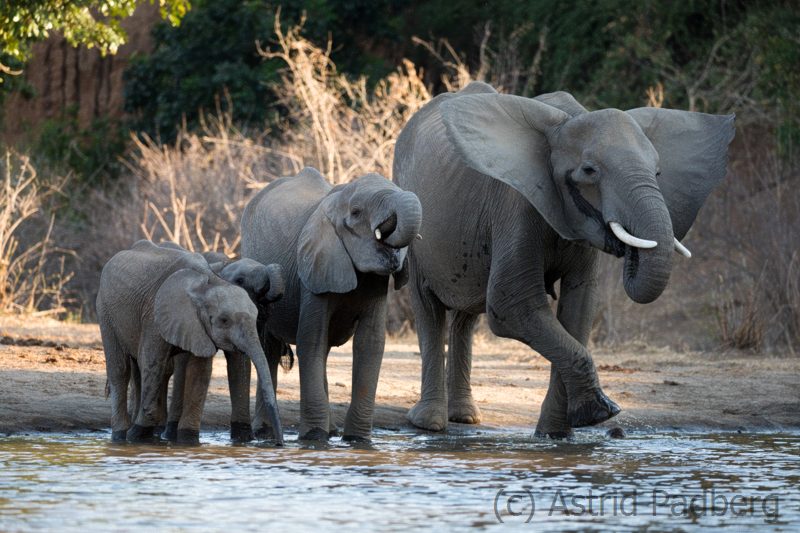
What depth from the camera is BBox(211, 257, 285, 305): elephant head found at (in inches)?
333

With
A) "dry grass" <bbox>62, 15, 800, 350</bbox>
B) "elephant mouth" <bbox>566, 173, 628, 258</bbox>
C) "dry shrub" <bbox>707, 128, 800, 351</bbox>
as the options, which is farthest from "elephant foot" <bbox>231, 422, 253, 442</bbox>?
"dry shrub" <bbox>707, 128, 800, 351</bbox>

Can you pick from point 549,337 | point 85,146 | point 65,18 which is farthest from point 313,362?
point 85,146

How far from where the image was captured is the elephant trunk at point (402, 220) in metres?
7.98

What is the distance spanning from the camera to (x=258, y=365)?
798 cm

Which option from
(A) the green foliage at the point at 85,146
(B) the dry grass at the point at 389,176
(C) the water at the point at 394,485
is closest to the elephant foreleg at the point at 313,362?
(C) the water at the point at 394,485

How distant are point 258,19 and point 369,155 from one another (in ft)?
32.7

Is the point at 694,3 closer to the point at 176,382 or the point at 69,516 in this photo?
the point at 176,382

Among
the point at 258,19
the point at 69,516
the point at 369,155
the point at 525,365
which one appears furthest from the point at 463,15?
the point at 69,516

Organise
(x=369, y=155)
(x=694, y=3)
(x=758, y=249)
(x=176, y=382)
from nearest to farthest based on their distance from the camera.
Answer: (x=176, y=382)
(x=758, y=249)
(x=369, y=155)
(x=694, y=3)

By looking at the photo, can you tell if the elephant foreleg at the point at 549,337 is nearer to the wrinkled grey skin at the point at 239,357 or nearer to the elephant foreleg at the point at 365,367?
the elephant foreleg at the point at 365,367

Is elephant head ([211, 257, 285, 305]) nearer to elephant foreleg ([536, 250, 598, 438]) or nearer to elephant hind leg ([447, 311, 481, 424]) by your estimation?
elephant foreleg ([536, 250, 598, 438])

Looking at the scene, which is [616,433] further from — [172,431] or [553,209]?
[172,431]

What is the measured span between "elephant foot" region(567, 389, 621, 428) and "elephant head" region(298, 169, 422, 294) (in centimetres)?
127

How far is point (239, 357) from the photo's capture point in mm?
8648
